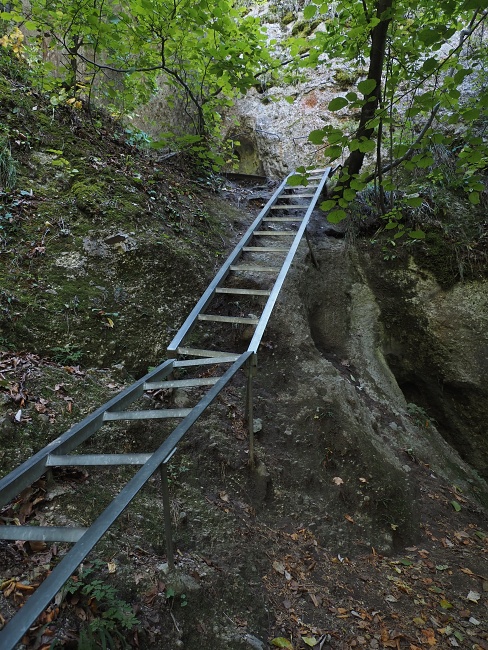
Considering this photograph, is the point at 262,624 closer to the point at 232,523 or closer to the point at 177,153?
the point at 232,523

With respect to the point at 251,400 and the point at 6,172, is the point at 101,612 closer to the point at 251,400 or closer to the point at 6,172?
the point at 251,400

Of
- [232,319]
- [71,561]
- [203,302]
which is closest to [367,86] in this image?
[232,319]

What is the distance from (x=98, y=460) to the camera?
2.09 metres

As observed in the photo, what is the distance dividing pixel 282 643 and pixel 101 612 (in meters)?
1.17

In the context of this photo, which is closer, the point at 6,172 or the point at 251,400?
the point at 251,400

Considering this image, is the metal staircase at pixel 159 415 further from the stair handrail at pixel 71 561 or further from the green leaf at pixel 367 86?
the green leaf at pixel 367 86

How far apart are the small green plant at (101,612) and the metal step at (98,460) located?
0.61 m

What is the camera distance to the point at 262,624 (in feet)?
8.22

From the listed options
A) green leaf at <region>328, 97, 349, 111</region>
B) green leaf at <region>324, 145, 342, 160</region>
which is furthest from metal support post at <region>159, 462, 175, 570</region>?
green leaf at <region>328, 97, 349, 111</region>

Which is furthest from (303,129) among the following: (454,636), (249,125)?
(454,636)

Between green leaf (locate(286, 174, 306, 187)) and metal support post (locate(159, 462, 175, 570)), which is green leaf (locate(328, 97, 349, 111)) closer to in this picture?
green leaf (locate(286, 174, 306, 187))

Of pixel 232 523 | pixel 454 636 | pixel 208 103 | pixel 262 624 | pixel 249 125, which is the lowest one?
pixel 454 636

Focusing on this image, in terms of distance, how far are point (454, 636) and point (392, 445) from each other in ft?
6.47

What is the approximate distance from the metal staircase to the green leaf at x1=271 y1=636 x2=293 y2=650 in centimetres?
82
